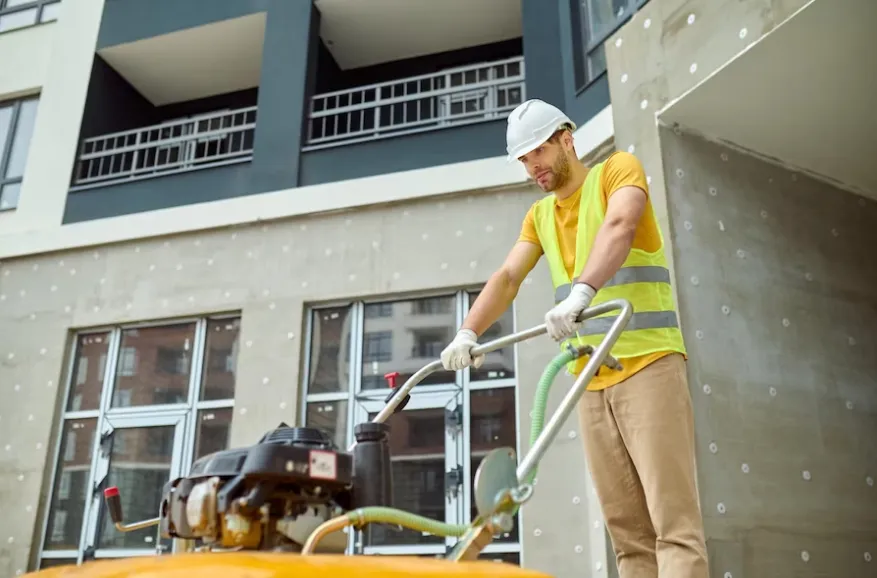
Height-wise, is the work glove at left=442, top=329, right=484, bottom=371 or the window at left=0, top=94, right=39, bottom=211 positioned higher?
the window at left=0, top=94, right=39, bottom=211

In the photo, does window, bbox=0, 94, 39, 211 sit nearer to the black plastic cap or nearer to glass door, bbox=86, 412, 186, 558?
glass door, bbox=86, 412, 186, 558

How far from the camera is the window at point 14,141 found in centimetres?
720

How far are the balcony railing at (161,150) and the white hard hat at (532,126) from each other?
4573mm

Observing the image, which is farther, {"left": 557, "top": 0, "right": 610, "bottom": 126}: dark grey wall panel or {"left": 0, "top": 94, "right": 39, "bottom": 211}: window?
{"left": 0, "top": 94, "right": 39, "bottom": 211}: window

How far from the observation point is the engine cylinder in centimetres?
149

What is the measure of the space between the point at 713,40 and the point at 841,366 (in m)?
1.86

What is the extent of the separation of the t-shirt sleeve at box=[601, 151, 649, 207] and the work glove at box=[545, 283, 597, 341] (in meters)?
0.34

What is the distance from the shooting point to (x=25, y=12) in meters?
7.94

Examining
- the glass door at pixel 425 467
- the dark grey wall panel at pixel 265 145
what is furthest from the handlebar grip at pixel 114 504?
the dark grey wall panel at pixel 265 145

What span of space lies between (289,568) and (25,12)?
8.78 m

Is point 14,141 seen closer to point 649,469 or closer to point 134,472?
point 134,472

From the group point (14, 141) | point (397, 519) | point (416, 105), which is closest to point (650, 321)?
point (397, 519)

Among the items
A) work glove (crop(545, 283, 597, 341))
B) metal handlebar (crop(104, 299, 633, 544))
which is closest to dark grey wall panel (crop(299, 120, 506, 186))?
metal handlebar (crop(104, 299, 633, 544))

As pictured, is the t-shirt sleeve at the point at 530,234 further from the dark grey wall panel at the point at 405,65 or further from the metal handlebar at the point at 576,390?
the dark grey wall panel at the point at 405,65
